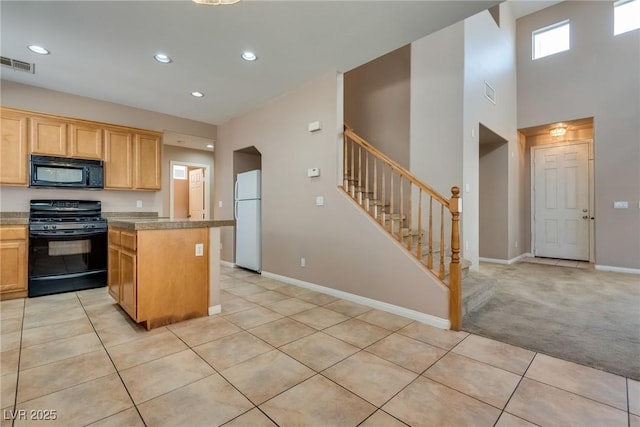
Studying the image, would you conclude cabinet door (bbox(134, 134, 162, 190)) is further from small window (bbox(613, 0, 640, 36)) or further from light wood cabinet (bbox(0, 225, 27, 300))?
small window (bbox(613, 0, 640, 36))

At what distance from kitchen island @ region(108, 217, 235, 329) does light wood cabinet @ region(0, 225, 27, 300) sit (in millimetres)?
1448

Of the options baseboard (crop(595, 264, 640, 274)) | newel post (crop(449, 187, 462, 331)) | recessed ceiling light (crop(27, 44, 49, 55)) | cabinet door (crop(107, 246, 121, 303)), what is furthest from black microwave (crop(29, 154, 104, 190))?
baseboard (crop(595, 264, 640, 274))

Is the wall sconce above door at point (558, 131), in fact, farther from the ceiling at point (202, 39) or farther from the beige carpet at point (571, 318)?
the ceiling at point (202, 39)

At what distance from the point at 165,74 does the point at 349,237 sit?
3.07 m

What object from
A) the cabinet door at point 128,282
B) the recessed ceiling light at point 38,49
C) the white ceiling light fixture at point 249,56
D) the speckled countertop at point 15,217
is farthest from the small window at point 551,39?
the speckled countertop at point 15,217

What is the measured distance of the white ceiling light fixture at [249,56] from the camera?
123 inches

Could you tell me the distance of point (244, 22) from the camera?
8.49 ft

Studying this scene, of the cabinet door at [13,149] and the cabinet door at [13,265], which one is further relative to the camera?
the cabinet door at [13,149]

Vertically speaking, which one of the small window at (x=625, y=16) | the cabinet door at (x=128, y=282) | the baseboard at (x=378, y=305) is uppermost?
the small window at (x=625, y=16)

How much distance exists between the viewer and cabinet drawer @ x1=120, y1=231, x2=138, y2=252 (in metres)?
2.55

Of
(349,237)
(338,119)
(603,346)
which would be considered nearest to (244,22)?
(338,119)

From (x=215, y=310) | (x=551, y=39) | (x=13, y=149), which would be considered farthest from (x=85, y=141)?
(x=551, y=39)

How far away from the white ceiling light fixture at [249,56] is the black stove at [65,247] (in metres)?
3.07

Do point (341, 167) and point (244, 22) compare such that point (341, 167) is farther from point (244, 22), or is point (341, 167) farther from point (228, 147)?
point (228, 147)
